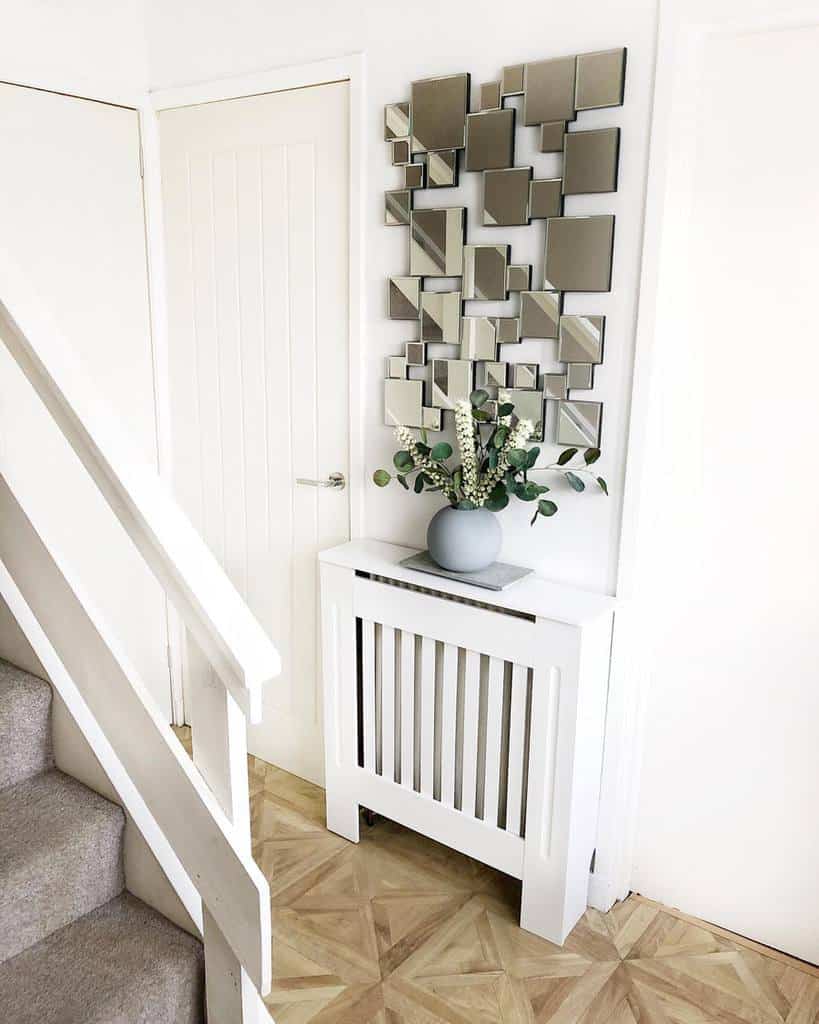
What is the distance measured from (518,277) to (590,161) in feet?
0.95

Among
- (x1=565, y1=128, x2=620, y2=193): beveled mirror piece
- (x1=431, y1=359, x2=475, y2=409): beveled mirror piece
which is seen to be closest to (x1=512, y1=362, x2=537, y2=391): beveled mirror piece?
(x1=431, y1=359, x2=475, y2=409): beveled mirror piece

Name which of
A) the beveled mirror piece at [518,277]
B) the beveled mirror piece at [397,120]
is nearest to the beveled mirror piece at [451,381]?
the beveled mirror piece at [518,277]

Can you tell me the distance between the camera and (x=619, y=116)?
1876mm

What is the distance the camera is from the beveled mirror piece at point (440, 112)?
206 centimetres

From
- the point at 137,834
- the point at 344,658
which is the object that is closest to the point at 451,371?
the point at 344,658

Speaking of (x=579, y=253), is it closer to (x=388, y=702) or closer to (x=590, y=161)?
(x=590, y=161)

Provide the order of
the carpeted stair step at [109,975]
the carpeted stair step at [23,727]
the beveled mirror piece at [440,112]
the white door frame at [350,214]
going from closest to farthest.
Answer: the carpeted stair step at [109,975], the carpeted stair step at [23,727], the beveled mirror piece at [440,112], the white door frame at [350,214]

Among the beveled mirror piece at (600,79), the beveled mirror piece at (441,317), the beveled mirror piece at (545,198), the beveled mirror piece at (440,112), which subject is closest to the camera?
the beveled mirror piece at (600,79)

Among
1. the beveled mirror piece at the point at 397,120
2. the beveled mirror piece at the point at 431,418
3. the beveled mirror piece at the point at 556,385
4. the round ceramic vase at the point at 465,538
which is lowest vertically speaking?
the round ceramic vase at the point at 465,538

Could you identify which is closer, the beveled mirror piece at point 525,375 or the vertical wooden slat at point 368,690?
the beveled mirror piece at point 525,375

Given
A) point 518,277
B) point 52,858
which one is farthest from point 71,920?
point 518,277

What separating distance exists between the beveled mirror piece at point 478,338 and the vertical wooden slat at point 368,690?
74 cm

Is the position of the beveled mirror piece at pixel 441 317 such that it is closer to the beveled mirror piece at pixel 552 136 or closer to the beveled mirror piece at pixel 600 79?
the beveled mirror piece at pixel 552 136

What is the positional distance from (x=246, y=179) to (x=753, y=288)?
145cm
